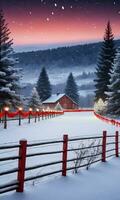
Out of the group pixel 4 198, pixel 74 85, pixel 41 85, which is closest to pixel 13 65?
pixel 4 198

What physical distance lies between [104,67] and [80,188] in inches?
3130

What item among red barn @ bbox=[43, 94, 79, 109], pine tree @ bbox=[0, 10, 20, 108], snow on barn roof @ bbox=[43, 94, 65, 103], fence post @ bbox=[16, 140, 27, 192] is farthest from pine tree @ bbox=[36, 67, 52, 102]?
fence post @ bbox=[16, 140, 27, 192]

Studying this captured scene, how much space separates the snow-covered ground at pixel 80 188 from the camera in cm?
920

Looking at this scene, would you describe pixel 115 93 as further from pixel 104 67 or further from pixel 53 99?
pixel 53 99

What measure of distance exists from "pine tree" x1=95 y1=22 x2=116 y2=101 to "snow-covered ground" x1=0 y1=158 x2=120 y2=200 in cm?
7347

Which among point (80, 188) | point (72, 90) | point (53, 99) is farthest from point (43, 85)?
point (80, 188)

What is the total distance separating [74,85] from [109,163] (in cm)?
14114

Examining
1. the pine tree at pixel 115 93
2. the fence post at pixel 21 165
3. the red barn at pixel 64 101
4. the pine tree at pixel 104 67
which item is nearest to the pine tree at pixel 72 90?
the red barn at pixel 64 101

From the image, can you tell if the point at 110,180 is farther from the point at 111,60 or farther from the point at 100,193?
the point at 111,60

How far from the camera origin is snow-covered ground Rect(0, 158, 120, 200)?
9.20 metres

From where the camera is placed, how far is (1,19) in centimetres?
4747

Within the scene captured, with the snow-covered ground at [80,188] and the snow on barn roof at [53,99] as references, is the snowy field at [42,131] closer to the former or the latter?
the snow-covered ground at [80,188]

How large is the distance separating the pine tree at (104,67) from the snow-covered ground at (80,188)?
73467mm

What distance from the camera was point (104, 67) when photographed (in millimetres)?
88938
